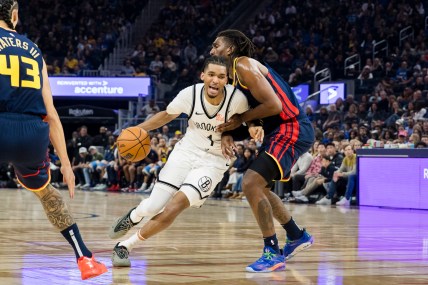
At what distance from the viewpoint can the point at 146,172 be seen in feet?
72.6

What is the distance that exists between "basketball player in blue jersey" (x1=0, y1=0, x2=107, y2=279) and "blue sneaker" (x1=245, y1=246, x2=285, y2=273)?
1429mm

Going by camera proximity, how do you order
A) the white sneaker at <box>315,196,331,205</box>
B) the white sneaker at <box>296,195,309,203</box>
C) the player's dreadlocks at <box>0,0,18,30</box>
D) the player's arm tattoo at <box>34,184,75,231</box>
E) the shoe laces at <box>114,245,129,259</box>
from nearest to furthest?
the player's dreadlocks at <box>0,0,18,30</box> → the player's arm tattoo at <box>34,184,75,231</box> → the shoe laces at <box>114,245,129,259</box> → the white sneaker at <box>315,196,331,205</box> → the white sneaker at <box>296,195,309,203</box>

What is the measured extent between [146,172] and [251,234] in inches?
487

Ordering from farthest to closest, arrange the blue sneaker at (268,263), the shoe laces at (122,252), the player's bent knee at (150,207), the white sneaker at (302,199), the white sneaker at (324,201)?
1. the white sneaker at (302,199)
2. the white sneaker at (324,201)
3. the player's bent knee at (150,207)
4. the shoe laces at (122,252)
5. the blue sneaker at (268,263)

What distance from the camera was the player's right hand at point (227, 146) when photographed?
682 centimetres

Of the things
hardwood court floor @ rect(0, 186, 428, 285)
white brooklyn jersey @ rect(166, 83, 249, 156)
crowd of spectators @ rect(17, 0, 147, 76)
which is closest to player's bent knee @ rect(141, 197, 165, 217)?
hardwood court floor @ rect(0, 186, 428, 285)

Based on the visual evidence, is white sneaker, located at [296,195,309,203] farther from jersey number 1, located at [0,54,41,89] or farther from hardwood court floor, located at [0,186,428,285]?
jersey number 1, located at [0,54,41,89]

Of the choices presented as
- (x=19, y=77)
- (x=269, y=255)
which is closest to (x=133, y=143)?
(x=269, y=255)

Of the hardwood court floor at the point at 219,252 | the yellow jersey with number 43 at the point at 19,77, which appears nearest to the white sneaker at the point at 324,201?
the hardwood court floor at the point at 219,252

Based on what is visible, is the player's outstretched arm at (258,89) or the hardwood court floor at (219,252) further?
the player's outstretched arm at (258,89)

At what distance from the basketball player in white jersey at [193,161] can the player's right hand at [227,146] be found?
14 centimetres

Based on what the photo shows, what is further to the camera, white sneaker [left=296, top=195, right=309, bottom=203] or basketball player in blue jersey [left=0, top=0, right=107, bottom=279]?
white sneaker [left=296, top=195, right=309, bottom=203]

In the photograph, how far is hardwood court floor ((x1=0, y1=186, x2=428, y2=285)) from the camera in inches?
241

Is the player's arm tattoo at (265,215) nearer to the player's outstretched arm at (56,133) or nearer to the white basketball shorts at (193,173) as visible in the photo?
the white basketball shorts at (193,173)
